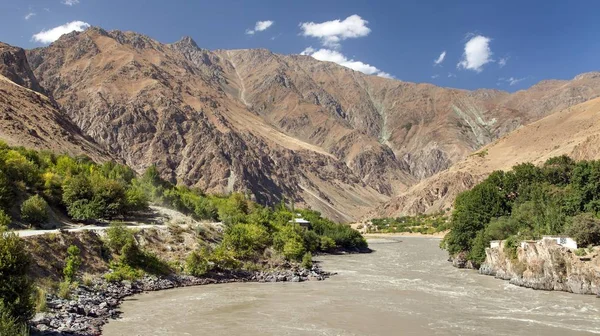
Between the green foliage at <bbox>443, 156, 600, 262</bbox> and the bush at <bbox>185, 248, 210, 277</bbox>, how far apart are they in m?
27.8

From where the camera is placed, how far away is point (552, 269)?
37.7 metres

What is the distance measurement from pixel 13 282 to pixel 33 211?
952 inches

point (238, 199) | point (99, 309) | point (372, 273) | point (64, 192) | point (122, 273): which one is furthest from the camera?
point (238, 199)

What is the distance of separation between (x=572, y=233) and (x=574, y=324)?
14.9 metres

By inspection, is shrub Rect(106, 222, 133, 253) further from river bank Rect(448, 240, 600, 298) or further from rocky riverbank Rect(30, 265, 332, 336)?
river bank Rect(448, 240, 600, 298)

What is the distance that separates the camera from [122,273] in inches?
1307

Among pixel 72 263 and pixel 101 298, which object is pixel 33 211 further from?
pixel 101 298

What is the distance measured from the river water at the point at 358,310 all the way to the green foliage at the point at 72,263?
3901 mm

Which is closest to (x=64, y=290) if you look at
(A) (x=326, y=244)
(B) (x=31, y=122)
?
(A) (x=326, y=244)

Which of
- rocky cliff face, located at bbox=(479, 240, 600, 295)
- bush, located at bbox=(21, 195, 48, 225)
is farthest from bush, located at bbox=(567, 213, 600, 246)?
bush, located at bbox=(21, 195, 48, 225)

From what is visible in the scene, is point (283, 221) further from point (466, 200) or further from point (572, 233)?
point (572, 233)

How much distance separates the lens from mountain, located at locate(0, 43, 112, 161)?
3206 inches

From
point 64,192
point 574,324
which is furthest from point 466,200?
point 64,192

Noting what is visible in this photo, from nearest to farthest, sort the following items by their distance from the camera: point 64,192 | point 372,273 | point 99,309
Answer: point 99,309
point 64,192
point 372,273
